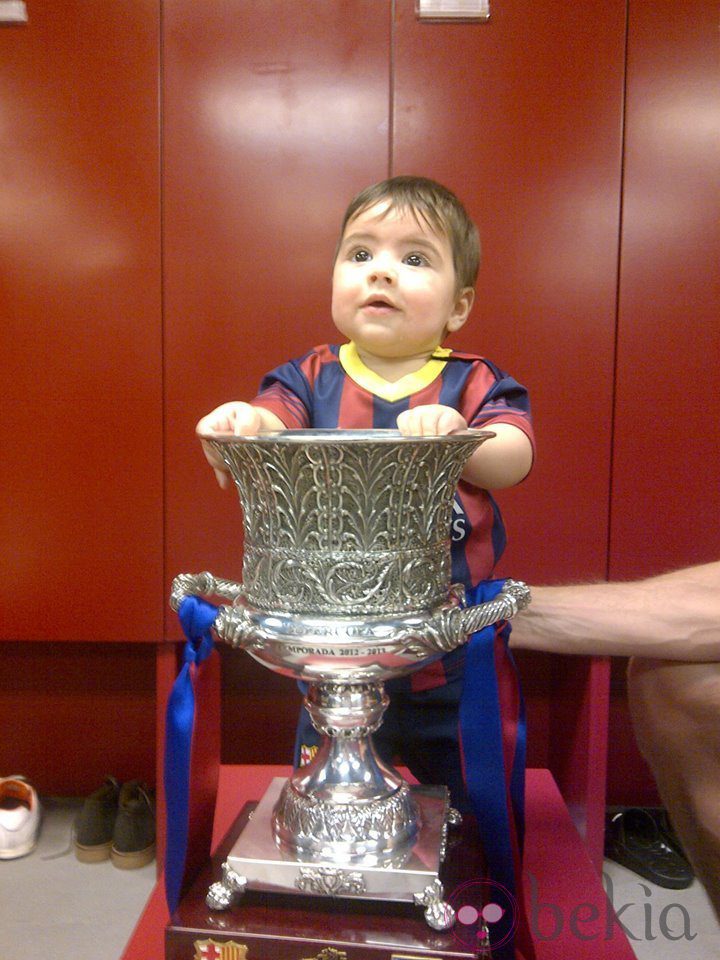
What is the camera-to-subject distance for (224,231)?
1.67m

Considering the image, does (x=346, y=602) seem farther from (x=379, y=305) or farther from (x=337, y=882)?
(x=379, y=305)

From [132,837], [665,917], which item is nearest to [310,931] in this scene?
[665,917]

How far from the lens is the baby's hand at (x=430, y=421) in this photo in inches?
29.3

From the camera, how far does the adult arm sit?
84 cm

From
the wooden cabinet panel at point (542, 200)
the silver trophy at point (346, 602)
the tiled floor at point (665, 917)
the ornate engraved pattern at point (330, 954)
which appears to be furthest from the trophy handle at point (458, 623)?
the wooden cabinet panel at point (542, 200)

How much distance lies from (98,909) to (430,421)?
1376mm

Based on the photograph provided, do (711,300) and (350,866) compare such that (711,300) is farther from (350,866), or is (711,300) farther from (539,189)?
(350,866)

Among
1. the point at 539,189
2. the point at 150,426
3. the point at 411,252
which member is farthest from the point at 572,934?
the point at 539,189

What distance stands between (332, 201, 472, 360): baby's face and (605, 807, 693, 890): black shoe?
1.36 meters

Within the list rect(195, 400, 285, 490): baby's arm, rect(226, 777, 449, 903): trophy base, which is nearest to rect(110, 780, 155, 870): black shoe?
Result: rect(226, 777, 449, 903): trophy base

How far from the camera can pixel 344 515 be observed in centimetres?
70

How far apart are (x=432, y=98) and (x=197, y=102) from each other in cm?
48

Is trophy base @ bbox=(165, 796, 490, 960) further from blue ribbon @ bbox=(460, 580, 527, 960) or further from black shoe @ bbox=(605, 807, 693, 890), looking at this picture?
black shoe @ bbox=(605, 807, 693, 890)

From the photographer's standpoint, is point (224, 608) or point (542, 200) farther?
point (542, 200)
